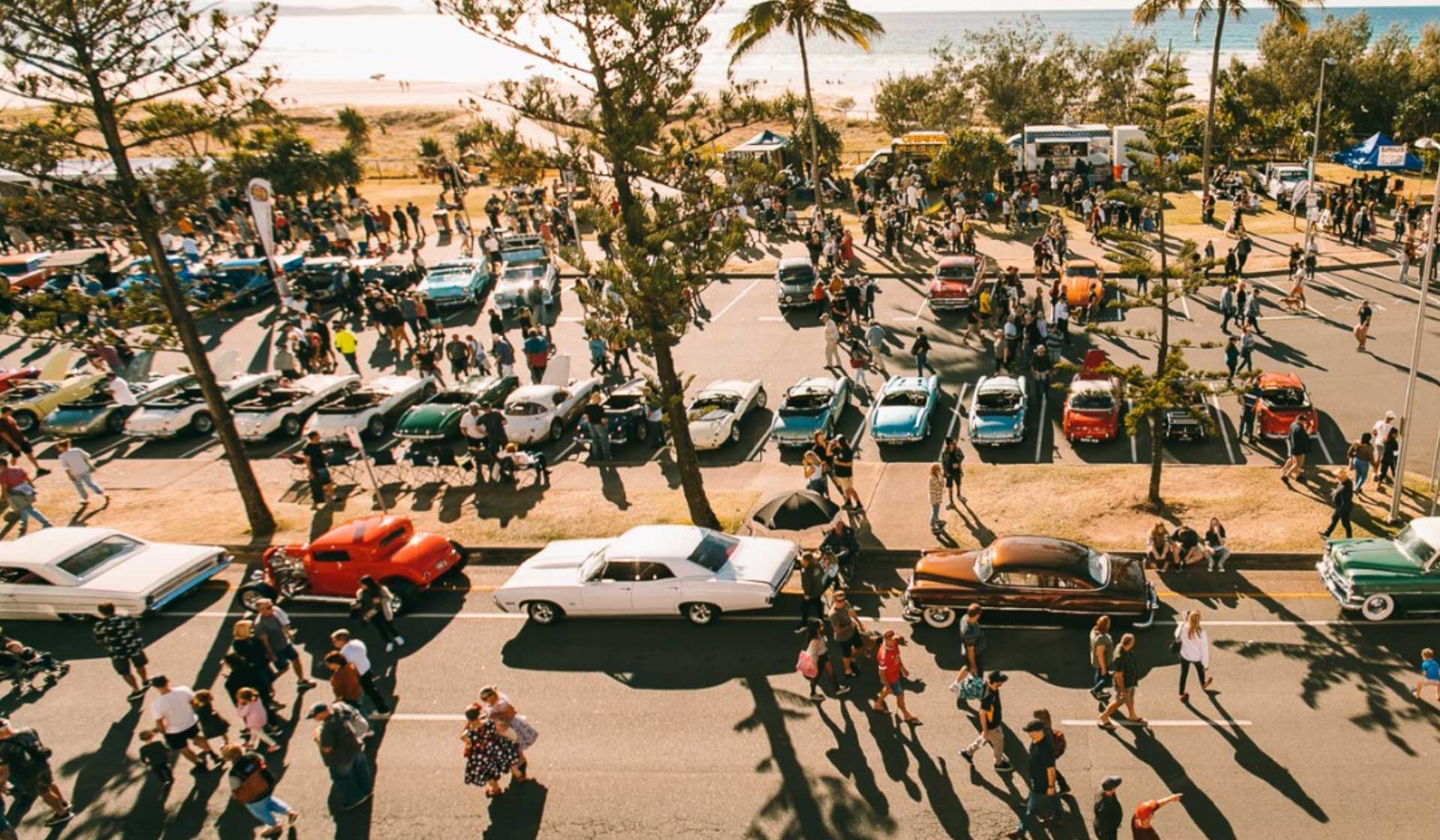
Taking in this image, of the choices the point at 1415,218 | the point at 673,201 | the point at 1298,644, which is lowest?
the point at 1298,644

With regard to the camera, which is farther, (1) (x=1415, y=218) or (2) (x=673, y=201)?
(1) (x=1415, y=218)

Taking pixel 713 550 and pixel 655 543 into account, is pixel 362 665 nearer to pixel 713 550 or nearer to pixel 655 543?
pixel 655 543

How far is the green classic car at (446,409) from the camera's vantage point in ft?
73.0

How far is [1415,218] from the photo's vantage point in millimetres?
32969

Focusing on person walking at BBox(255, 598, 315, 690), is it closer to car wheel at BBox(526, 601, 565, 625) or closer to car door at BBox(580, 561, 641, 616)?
car wheel at BBox(526, 601, 565, 625)

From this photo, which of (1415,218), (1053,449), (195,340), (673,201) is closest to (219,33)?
(195,340)

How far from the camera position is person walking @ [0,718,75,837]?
10875mm

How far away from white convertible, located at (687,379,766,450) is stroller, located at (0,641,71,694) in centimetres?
1225

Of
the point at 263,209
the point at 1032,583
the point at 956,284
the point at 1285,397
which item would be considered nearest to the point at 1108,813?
the point at 1032,583

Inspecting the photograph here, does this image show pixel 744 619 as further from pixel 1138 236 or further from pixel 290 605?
pixel 1138 236

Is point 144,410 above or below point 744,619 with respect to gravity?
above

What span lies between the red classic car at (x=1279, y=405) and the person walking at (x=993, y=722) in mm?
12917

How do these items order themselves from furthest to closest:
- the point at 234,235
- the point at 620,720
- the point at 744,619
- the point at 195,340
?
1. the point at 234,235
2. the point at 195,340
3. the point at 744,619
4. the point at 620,720

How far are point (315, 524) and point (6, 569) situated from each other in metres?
5.22
